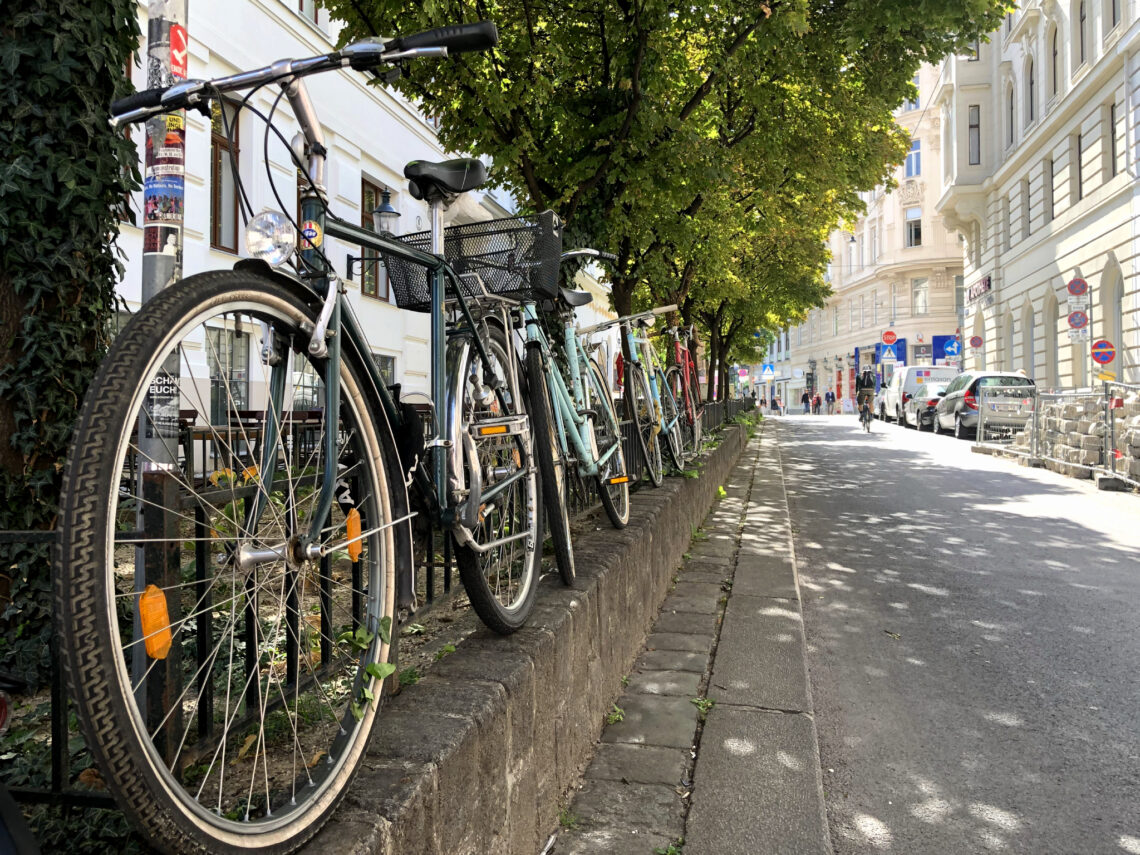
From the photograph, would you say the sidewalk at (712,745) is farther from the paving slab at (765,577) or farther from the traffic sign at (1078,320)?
the traffic sign at (1078,320)

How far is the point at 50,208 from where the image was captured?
2.53 m

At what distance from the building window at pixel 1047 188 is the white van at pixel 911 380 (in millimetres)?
5853

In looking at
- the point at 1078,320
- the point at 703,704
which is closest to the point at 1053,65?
the point at 1078,320

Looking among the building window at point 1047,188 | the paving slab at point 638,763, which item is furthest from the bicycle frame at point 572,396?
the building window at point 1047,188

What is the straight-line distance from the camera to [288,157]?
11.4m

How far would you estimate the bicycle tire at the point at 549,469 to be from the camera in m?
3.01

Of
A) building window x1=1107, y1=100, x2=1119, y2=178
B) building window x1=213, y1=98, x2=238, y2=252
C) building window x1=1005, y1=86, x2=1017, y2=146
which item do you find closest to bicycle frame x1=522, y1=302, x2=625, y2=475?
building window x1=213, y1=98, x2=238, y2=252

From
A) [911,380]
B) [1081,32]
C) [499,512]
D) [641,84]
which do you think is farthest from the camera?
[911,380]

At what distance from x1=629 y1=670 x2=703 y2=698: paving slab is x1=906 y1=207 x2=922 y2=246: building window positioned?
52417 millimetres

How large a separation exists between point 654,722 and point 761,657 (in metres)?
0.94

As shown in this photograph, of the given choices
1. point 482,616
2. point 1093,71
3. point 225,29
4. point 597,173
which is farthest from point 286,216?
point 1093,71

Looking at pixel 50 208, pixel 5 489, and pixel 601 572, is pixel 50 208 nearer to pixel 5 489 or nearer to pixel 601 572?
pixel 5 489

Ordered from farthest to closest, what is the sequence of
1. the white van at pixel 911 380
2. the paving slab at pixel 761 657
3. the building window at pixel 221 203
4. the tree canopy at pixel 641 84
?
the white van at pixel 911 380
the building window at pixel 221 203
the tree canopy at pixel 641 84
the paving slab at pixel 761 657

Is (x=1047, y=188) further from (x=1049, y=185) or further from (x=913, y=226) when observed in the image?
(x=913, y=226)
